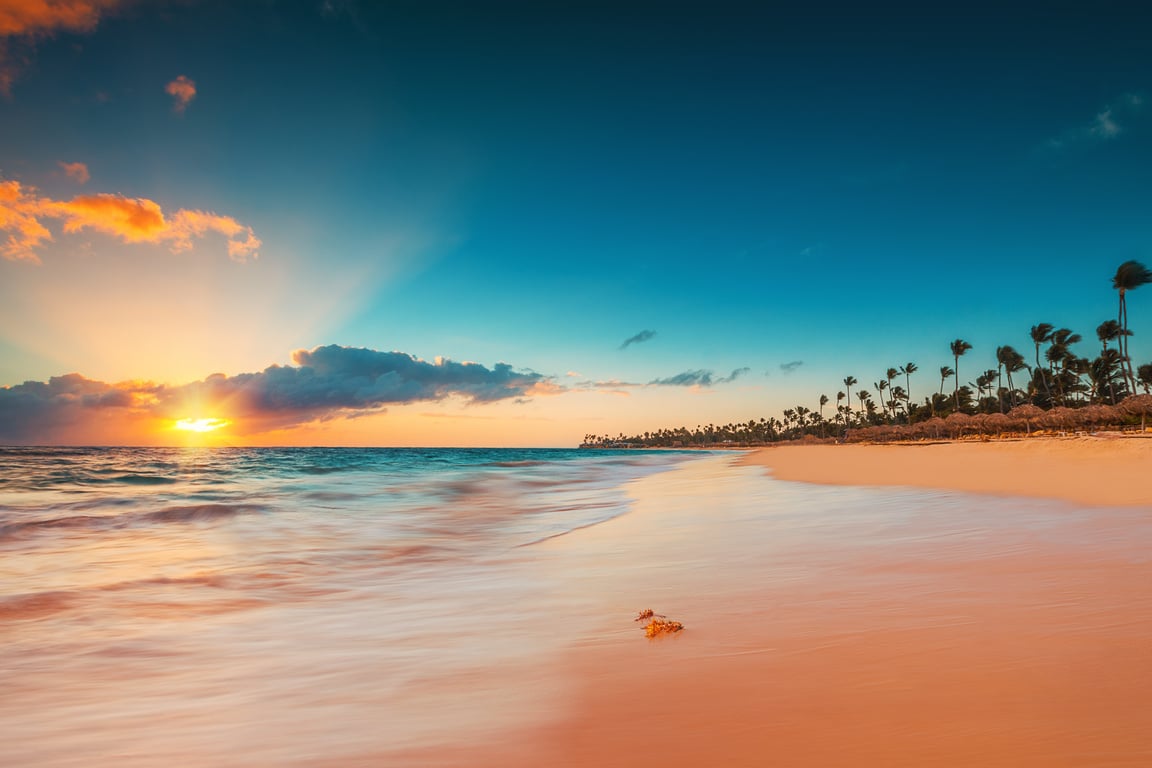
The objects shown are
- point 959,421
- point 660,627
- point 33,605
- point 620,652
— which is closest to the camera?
point 620,652

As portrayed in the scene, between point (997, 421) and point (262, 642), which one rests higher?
point (997, 421)

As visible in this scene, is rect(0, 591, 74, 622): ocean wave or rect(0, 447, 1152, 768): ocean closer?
rect(0, 447, 1152, 768): ocean

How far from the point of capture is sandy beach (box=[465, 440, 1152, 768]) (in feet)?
7.82

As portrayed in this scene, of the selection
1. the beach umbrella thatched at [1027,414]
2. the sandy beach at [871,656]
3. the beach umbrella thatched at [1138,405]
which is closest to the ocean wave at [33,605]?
the sandy beach at [871,656]

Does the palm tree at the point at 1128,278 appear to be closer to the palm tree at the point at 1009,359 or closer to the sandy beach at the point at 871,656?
the palm tree at the point at 1009,359

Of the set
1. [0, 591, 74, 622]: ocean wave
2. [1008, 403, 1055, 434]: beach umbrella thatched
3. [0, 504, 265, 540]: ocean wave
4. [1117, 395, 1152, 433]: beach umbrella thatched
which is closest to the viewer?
[0, 591, 74, 622]: ocean wave

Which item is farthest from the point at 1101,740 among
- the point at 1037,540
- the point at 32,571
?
the point at 32,571

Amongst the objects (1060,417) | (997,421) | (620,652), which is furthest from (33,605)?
(997,421)

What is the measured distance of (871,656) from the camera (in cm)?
333

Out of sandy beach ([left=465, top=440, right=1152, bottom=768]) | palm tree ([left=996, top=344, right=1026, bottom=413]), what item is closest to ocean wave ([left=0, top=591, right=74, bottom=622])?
sandy beach ([left=465, top=440, right=1152, bottom=768])

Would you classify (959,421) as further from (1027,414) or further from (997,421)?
(1027,414)

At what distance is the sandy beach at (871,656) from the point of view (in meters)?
2.38

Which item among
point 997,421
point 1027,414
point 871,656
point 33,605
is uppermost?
point 1027,414

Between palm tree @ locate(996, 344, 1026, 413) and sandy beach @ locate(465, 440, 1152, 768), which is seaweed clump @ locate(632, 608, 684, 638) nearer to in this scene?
sandy beach @ locate(465, 440, 1152, 768)
